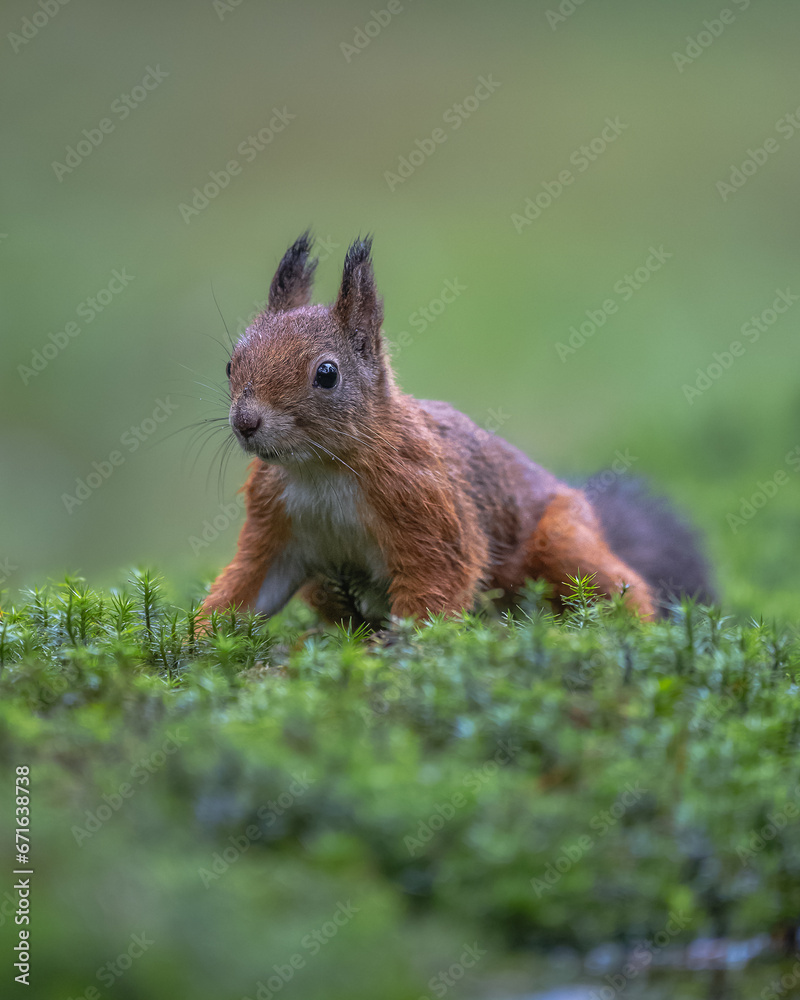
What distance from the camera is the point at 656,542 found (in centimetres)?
711

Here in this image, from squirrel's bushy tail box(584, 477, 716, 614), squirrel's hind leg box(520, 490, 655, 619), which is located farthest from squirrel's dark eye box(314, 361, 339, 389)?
squirrel's bushy tail box(584, 477, 716, 614)

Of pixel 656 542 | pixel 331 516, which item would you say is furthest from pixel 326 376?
pixel 656 542

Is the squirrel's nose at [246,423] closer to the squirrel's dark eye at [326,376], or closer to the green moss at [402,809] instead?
the squirrel's dark eye at [326,376]

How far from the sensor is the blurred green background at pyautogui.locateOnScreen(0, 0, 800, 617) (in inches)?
465

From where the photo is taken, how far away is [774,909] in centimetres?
277

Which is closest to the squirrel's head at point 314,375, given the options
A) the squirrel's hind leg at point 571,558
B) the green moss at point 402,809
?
the squirrel's hind leg at point 571,558

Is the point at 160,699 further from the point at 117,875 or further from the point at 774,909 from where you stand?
the point at 774,909

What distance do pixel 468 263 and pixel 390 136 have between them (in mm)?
5484

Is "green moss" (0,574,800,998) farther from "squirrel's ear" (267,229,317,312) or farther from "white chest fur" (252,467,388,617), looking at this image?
"squirrel's ear" (267,229,317,312)

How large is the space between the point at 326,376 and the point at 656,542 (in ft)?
9.43

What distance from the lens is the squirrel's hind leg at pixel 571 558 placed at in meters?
5.98

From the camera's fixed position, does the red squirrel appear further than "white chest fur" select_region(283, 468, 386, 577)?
No

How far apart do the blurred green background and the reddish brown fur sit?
218 cm

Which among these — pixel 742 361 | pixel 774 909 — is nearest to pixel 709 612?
pixel 774 909
